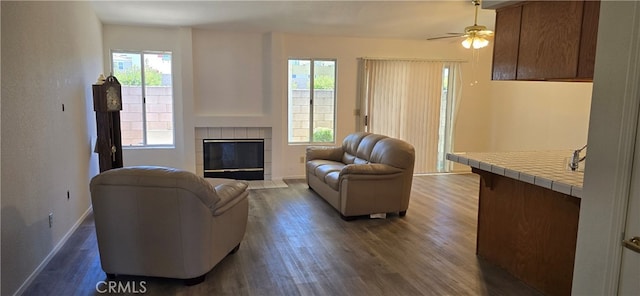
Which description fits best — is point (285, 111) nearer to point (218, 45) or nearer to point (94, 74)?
point (218, 45)

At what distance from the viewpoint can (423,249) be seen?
373 centimetres

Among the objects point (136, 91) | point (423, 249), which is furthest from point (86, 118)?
point (423, 249)

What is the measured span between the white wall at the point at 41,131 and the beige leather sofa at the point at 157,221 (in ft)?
1.66

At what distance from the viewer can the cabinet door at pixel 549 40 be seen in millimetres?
2258

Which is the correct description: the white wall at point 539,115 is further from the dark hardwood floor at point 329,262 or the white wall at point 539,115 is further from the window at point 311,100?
the window at point 311,100

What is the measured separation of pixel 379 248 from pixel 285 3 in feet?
10.5

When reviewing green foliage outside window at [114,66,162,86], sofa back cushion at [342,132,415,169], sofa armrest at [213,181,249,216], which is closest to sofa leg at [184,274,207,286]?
sofa armrest at [213,181,249,216]

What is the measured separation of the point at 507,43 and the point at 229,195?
226cm

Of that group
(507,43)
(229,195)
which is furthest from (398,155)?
(229,195)

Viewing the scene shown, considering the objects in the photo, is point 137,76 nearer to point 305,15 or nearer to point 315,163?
point 305,15

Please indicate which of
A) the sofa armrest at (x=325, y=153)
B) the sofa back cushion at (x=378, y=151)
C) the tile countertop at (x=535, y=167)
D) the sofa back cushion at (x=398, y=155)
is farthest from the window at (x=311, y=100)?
the tile countertop at (x=535, y=167)

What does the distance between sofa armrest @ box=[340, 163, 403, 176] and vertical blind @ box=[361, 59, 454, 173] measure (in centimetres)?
250

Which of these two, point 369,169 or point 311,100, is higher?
point 311,100

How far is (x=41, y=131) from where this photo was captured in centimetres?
323
